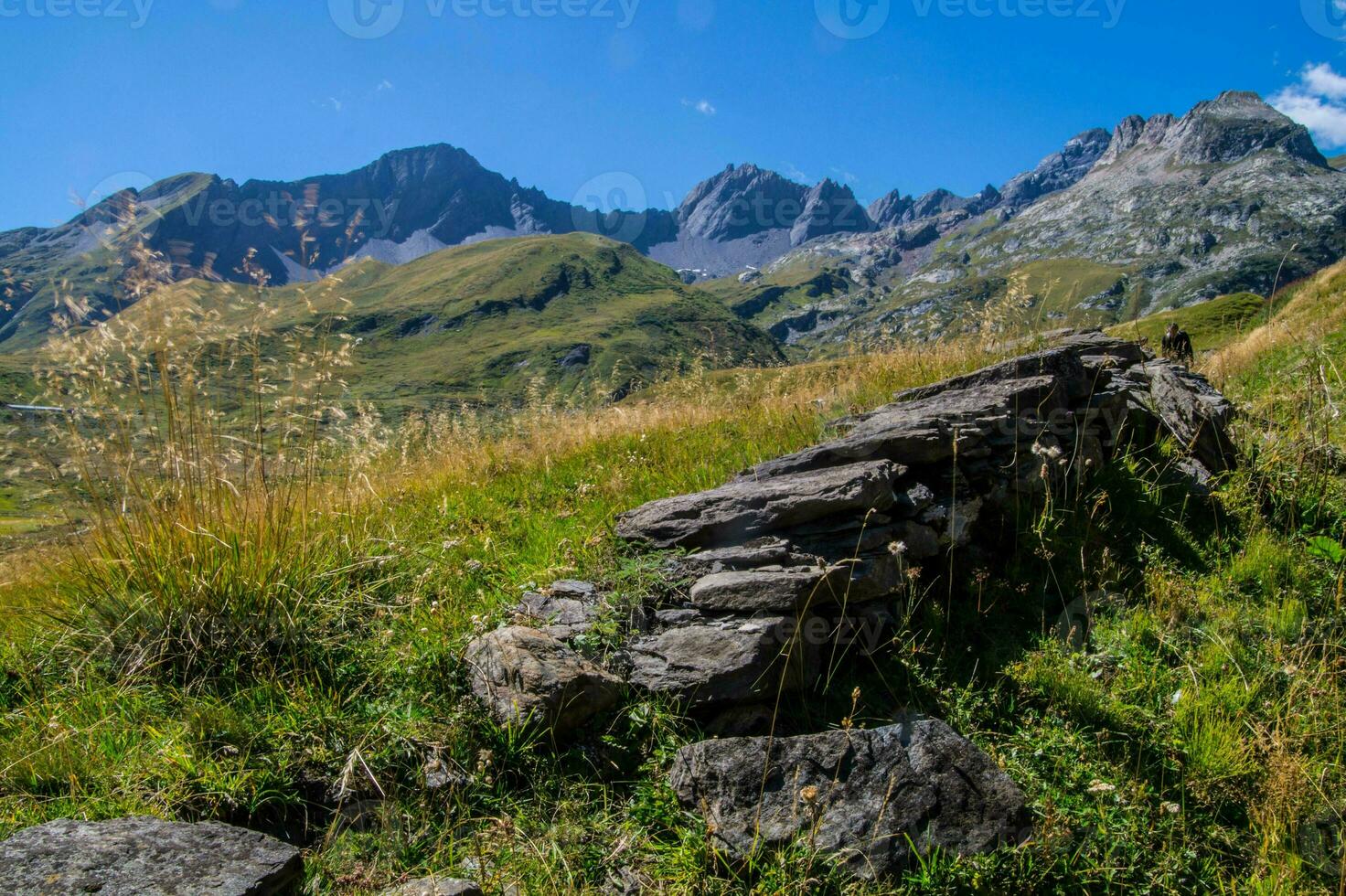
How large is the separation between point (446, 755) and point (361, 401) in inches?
192

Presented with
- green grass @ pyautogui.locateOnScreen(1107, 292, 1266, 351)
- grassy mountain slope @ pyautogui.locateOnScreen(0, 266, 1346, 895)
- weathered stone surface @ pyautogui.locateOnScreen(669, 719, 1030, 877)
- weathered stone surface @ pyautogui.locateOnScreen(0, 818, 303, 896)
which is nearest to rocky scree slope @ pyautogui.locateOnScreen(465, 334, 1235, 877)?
weathered stone surface @ pyautogui.locateOnScreen(669, 719, 1030, 877)

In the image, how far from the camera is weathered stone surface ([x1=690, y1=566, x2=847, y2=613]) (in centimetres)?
437

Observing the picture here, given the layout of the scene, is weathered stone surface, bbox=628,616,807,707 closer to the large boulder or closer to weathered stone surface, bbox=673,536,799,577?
weathered stone surface, bbox=673,536,799,577

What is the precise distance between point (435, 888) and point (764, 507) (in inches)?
126

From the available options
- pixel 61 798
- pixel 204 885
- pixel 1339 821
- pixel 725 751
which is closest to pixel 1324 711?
pixel 1339 821

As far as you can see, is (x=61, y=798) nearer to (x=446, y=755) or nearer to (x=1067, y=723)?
(x=446, y=755)

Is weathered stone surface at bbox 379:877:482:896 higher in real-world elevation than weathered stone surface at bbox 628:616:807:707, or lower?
lower

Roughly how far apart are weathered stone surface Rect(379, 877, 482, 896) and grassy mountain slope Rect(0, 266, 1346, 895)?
0.10 m

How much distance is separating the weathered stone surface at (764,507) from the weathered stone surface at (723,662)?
3.11 ft

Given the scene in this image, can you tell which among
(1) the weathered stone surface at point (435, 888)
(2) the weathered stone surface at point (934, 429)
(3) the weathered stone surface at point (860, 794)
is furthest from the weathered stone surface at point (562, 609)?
(2) the weathered stone surface at point (934, 429)

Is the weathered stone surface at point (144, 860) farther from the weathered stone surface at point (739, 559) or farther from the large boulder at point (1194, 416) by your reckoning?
the large boulder at point (1194, 416)

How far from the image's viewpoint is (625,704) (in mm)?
4191

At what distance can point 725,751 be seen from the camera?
3.63m

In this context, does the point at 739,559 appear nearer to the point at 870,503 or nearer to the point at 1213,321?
the point at 870,503
